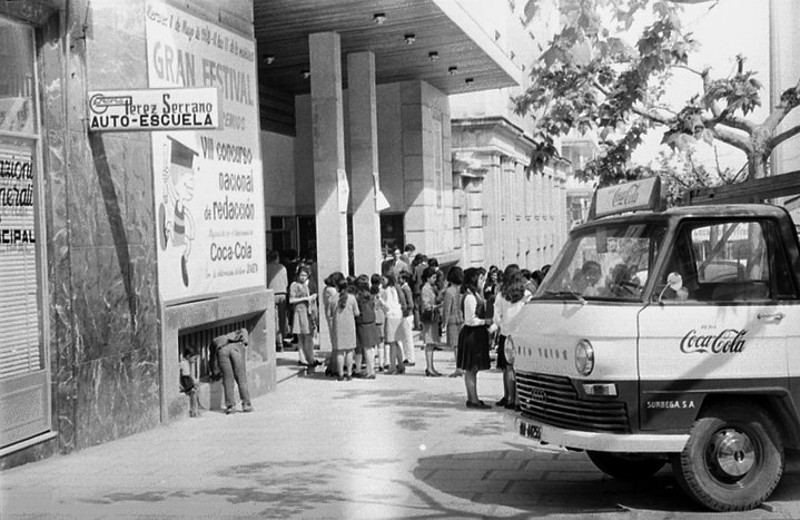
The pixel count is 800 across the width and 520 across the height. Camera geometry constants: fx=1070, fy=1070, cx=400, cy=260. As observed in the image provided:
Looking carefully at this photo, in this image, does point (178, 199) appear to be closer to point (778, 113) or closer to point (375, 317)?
point (375, 317)

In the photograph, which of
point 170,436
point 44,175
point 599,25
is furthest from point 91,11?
point 599,25

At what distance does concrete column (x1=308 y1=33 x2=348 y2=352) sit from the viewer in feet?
70.5

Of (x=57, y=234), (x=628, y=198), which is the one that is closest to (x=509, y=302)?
(x=628, y=198)

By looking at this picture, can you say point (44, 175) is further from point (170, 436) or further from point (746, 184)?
point (746, 184)

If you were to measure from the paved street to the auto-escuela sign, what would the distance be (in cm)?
348

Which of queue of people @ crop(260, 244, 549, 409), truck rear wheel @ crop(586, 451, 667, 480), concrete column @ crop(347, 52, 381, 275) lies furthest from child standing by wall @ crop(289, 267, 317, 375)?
truck rear wheel @ crop(586, 451, 667, 480)

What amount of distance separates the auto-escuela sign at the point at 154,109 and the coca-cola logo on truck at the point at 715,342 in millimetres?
6109

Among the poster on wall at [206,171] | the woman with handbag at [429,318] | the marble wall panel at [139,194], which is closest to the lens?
the marble wall panel at [139,194]

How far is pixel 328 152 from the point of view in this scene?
2183 centimetres

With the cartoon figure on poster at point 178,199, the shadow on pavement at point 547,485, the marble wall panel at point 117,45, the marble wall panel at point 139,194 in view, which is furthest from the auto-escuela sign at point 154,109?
the shadow on pavement at point 547,485

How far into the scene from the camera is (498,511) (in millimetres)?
8008

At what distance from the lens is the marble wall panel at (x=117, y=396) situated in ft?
37.5

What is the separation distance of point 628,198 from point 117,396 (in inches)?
249

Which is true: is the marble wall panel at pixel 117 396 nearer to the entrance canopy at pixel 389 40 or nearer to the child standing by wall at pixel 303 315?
the child standing by wall at pixel 303 315
